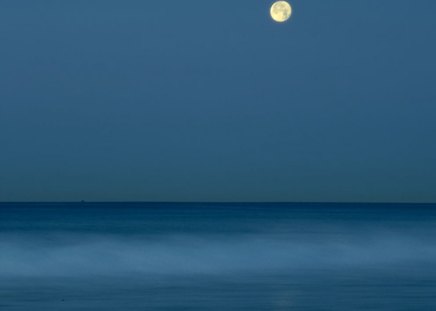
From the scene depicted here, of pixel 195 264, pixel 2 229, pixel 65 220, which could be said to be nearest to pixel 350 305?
pixel 195 264

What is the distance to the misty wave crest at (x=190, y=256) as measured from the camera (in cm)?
2358

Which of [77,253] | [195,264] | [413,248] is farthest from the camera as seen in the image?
[413,248]

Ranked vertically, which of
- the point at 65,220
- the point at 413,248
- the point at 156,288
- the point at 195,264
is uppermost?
the point at 65,220

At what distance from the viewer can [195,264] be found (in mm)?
26312

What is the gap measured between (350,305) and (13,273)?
30.4 ft

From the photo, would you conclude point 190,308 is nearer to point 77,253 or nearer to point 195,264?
point 195,264

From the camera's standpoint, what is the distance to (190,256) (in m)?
28.9

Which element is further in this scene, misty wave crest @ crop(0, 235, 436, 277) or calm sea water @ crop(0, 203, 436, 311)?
misty wave crest @ crop(0, 235, 436, 277)

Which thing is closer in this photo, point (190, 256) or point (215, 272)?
point (215, 272)

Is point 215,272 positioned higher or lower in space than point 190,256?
lower

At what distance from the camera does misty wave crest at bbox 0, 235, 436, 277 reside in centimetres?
2358

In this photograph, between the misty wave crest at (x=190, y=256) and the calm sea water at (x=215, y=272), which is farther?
the misty wave crest at (x=190, y=256)

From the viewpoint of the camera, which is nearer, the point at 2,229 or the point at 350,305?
the point at 350,305

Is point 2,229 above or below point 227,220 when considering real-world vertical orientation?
below
